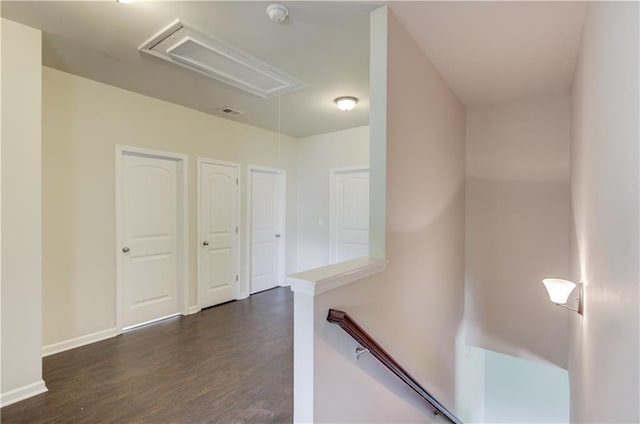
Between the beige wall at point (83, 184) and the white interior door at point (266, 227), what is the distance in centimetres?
155

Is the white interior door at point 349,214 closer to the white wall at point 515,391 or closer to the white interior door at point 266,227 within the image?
the white interior door at point 266,227

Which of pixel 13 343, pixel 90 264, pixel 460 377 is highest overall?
pixel 90 264

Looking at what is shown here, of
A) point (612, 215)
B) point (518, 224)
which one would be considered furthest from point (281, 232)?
point (612, 215)

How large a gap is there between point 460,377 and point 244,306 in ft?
9.31

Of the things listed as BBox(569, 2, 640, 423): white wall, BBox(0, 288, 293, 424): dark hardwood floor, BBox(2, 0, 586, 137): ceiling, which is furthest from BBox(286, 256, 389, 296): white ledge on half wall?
BBox(2, 0, 586, 137): ceiling

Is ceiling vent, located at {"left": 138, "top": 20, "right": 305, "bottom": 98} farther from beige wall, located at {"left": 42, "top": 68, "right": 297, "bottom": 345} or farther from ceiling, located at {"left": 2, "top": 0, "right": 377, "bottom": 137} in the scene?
beige wall, located at {"left": 42, "top": 68, "right": 297, "bottom": 345}

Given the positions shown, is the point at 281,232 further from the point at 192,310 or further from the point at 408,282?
the point at 408,282

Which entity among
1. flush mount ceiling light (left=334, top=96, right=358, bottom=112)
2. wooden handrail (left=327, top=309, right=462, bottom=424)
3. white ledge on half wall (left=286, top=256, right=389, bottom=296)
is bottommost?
wooden handrail (left=327, top=309, right=462, bottom=424)

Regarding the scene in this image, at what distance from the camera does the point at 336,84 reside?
3104 millimetres

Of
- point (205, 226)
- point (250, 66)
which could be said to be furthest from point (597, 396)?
point (205, 226)

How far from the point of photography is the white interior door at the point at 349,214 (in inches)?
189

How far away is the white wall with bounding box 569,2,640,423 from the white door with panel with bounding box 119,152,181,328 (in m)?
3.92

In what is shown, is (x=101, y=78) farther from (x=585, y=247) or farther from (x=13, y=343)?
(x=585, y=247)

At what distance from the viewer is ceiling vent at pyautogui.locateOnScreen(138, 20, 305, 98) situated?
226 cm
